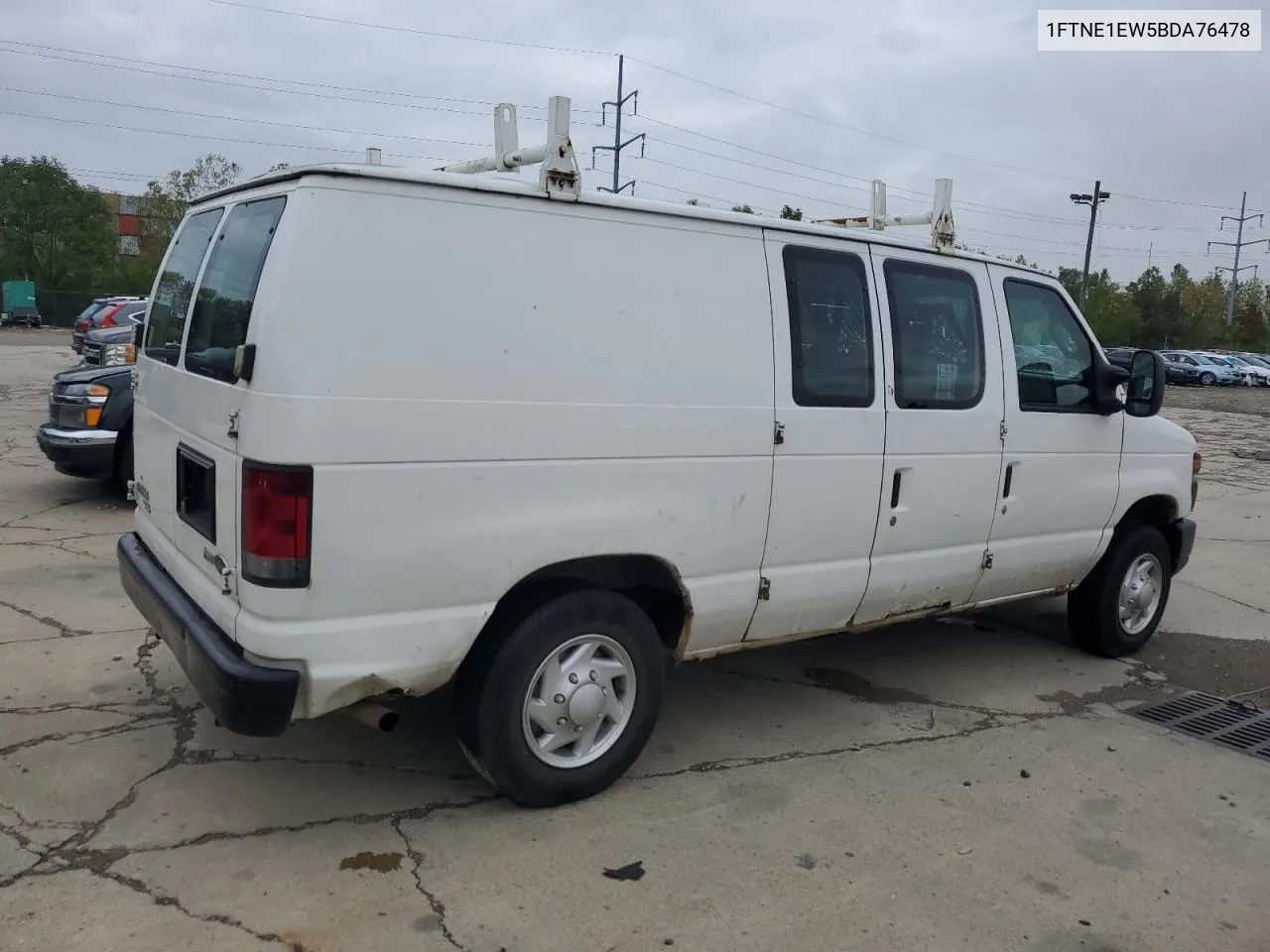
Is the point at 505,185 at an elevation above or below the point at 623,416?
above

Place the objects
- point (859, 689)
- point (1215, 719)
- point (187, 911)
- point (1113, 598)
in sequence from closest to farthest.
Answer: point (187, 911) < point (1215, 719) < point (859, 689) < point (1113, 598)

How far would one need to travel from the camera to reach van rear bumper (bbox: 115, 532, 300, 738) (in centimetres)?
301

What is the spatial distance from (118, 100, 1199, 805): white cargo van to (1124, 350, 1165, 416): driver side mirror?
2.62 ft

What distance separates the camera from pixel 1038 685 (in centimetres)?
536

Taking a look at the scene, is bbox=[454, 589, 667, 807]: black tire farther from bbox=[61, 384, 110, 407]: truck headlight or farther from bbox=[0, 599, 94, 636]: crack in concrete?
bbox=[61, 384, 110, 407]: truck headlight

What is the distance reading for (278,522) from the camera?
9.78ft

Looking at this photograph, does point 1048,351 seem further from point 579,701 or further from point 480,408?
point 480,408

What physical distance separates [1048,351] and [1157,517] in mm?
1543

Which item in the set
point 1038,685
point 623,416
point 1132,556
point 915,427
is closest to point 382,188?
point 623,416

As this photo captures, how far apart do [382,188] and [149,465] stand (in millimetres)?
1757

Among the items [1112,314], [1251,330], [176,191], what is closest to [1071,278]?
[1112,314]

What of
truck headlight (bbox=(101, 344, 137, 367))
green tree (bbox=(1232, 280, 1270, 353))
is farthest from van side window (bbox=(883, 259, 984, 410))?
green tree (bbox=(1232, 280, 1270, 353))

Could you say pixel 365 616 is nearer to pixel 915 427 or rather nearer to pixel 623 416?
pixel 623 416

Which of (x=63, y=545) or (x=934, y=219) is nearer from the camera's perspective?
(x=934, y=219)
